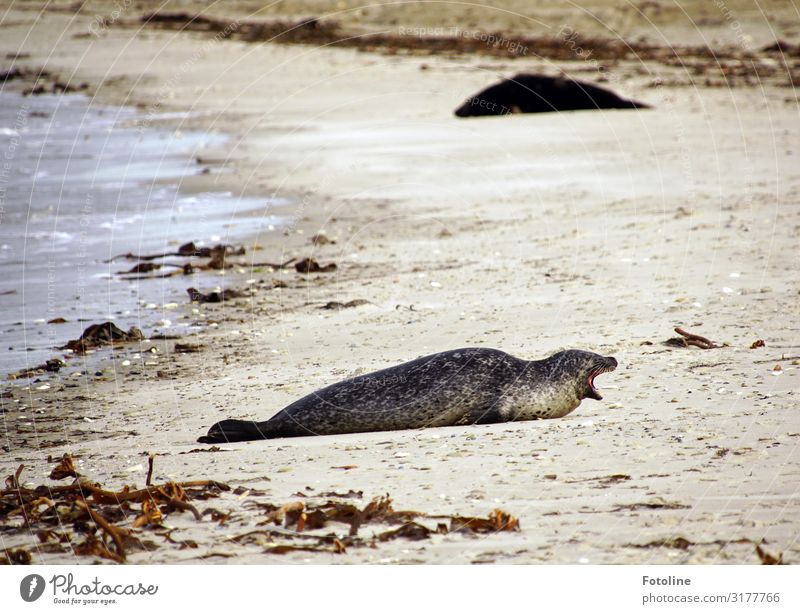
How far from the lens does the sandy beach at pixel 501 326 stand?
5316mm

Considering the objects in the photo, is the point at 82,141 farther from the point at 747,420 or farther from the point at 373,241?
the point at 747,420

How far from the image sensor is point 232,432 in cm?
678

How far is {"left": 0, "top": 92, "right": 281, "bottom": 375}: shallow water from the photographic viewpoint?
1066 cm

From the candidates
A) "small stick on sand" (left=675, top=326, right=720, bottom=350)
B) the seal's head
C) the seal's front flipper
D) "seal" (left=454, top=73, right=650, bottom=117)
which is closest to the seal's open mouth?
the seal's head

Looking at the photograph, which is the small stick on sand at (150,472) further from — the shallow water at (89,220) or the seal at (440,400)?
the shallow water at (89,220)

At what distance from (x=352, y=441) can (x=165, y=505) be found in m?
1.42

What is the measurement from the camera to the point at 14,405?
8.25 m

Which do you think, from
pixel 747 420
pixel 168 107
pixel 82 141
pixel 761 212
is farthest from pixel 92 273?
pixel 168 107

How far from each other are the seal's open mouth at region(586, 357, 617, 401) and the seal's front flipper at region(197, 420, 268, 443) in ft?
6.44

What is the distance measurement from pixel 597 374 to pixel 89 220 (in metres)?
9.39

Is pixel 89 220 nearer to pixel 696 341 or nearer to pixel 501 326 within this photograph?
pixel 501 326

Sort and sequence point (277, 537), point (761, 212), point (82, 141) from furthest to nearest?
1. point (82, 141)
2. point (761, 212)
3. point (277, 537)

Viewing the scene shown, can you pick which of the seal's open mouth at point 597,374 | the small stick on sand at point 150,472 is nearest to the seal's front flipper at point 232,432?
the small stick on sand at point 150,472

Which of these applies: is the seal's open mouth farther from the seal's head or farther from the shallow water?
the shallow water
